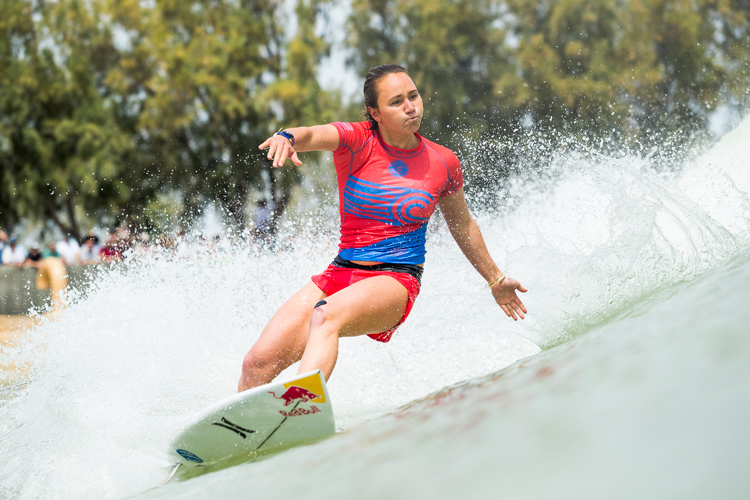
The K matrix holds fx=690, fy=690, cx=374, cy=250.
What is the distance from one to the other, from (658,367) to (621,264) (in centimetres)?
228


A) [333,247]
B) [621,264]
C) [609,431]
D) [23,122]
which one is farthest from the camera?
[23,122]

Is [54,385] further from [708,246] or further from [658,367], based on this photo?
[708,246]

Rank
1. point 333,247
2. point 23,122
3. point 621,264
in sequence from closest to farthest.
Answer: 1. point 621,264
2. point 333,247
3. point 23,122

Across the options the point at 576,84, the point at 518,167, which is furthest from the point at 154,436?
the point at 576,84

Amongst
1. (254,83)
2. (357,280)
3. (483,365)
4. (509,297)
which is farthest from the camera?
(254,83)

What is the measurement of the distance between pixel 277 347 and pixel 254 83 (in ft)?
60.6

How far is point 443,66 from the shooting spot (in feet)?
70.0

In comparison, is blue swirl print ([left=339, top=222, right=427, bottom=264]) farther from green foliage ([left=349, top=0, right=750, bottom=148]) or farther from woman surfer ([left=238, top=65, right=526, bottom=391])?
green foliage ([left=349, top=0, right=750, bottom=148])

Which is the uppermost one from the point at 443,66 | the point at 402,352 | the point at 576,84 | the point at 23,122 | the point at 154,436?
the point at 23,122

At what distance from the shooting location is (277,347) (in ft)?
10.1

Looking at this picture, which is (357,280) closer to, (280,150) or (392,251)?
(392,251)

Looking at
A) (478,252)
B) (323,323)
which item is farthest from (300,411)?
(478,252)

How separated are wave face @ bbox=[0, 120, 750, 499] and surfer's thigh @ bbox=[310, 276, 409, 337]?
0.39 m

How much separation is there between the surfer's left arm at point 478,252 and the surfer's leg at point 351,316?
2.05 ft
